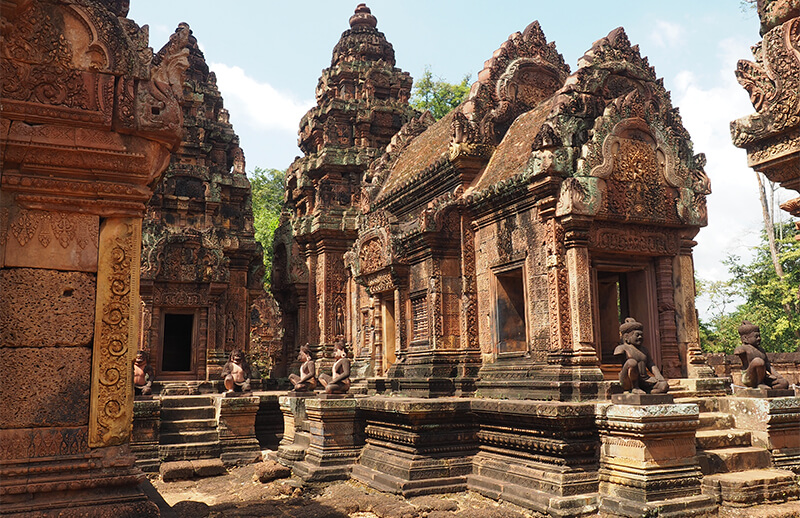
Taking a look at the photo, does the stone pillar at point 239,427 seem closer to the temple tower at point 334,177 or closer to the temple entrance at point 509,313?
the temple tower at point 334,177

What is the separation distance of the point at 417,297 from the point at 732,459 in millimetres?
5145

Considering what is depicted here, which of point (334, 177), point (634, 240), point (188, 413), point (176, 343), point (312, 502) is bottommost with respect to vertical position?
point (312, 502)

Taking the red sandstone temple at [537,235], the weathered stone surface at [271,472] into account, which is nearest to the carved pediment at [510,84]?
the red sandstone temple at [537,235]

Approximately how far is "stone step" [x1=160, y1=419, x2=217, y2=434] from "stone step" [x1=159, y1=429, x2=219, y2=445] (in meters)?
0.20

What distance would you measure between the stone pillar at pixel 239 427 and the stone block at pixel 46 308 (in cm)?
840

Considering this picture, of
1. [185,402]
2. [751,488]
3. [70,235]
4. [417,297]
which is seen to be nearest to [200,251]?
[185,402]

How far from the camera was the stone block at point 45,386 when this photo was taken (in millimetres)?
3846

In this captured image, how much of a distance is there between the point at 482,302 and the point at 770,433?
403cm

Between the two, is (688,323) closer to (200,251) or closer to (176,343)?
(200,251)

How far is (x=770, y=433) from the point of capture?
25.3 ft

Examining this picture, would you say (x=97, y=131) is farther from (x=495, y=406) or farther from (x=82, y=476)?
(x=495, y=406)

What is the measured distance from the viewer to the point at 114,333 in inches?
163

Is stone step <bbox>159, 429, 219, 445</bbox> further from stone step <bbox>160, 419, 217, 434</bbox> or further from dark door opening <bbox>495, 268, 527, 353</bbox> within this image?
dark door opening <bbox>495, 268, 527, 353</bbox>

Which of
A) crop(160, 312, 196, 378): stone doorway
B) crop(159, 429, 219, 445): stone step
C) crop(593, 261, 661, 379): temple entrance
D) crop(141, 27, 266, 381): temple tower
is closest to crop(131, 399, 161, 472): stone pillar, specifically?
crop(159, 429, 219, 445): stone step
